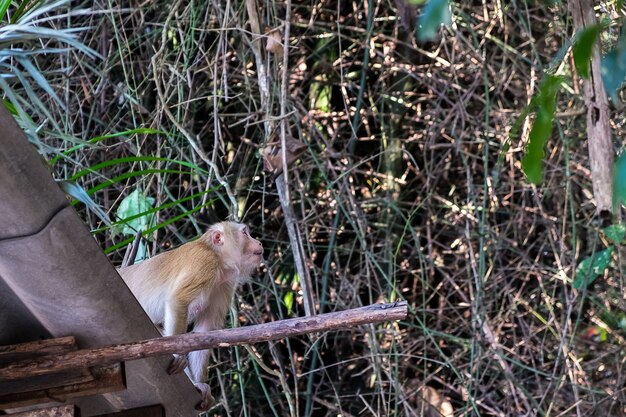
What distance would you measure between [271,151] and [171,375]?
1823 millimetres

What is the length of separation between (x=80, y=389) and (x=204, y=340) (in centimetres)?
61

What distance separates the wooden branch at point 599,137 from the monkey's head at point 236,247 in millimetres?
1663

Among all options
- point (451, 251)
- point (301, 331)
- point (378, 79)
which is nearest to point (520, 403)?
point (451, 251)

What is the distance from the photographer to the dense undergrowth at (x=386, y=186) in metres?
6.04

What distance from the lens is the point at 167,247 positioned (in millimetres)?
6297

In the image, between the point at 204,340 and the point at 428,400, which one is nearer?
the point at 204,340

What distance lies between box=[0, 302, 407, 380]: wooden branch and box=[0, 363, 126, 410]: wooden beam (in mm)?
189

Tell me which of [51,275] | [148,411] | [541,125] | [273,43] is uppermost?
[541,125]

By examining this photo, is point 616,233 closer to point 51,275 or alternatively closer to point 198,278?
point 198,278

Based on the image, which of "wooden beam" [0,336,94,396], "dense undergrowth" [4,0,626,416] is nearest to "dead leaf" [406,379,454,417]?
"dense undergrowth" [4,0,626,416]

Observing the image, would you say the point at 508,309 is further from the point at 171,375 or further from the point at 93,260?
the point at 93,260

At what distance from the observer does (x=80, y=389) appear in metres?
2.94

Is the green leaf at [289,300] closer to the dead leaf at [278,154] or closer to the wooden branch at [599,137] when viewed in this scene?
the dead leaf at [278,154]

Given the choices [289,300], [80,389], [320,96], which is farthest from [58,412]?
[320,96]
